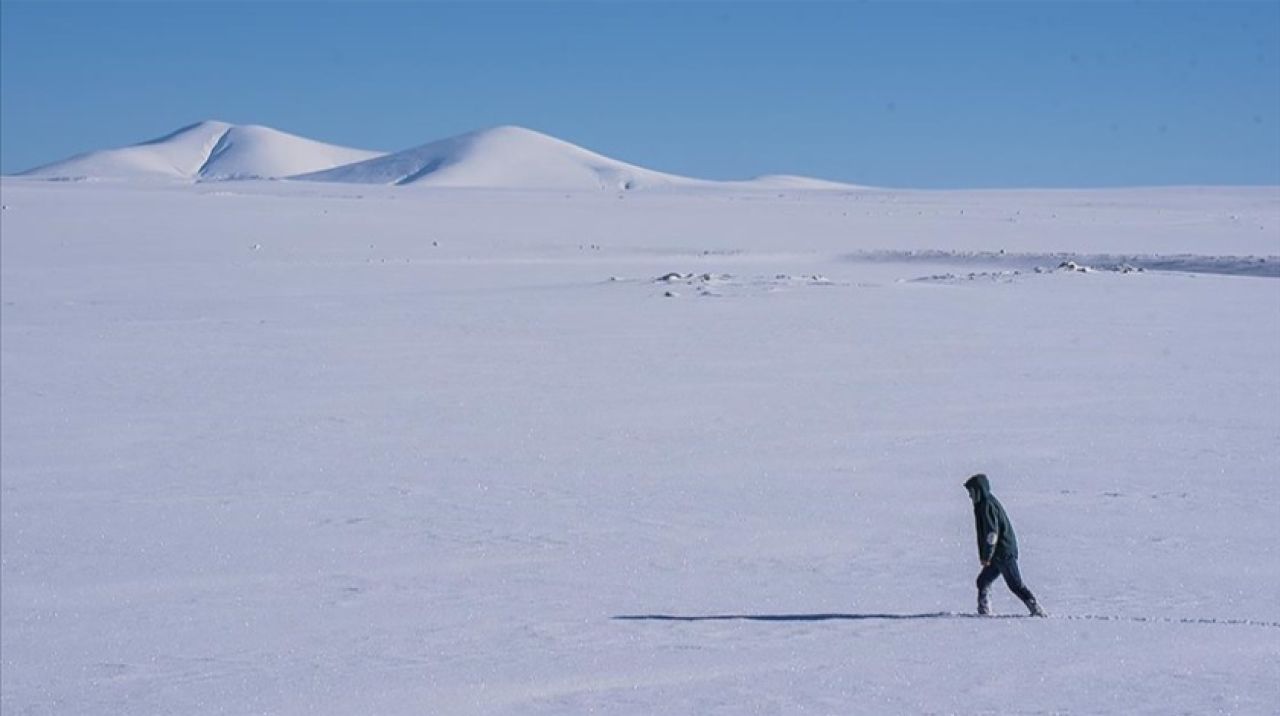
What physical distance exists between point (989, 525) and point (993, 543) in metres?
0.10

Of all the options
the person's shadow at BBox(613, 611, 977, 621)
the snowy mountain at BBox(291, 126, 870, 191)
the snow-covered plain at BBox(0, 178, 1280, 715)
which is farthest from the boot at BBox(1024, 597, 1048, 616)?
the snowy mountain at BBox(291, 126, 870, 191)

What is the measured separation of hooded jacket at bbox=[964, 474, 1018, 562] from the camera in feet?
25.4

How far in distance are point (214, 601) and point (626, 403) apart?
7.09 m

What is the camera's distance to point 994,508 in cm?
778

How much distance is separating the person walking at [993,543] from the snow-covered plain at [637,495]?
20 centimetres

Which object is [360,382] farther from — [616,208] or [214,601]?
[616,208]

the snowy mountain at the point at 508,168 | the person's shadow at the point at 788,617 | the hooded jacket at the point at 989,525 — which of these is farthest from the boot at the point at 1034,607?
the snowy mountain at the point at 508,168

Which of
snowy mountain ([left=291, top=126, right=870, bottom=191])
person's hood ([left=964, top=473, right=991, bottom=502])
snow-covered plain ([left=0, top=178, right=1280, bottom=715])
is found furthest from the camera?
snowy mountain ([left=291, top=126, right=870, bottom=191])

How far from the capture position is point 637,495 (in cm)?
1184

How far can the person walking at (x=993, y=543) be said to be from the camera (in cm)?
775

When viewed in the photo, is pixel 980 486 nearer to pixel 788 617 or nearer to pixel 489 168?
pixel 788 617

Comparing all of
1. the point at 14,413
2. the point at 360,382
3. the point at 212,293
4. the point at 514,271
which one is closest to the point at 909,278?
the point at 514,271

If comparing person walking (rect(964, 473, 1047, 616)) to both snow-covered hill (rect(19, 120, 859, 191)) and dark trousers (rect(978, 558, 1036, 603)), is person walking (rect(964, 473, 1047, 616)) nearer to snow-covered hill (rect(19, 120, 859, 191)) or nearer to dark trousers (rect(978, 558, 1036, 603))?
dark trousers (rect(978, 558, 1036, 603))

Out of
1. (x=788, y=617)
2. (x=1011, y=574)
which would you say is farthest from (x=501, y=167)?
(x=1011, y=574)
